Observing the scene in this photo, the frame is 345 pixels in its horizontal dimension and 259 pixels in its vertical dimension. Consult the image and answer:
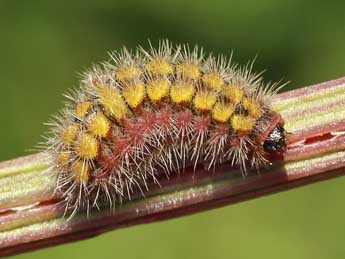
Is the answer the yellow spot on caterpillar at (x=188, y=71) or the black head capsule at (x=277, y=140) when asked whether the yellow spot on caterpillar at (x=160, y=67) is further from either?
the black head capsule at (x=277, y=140)

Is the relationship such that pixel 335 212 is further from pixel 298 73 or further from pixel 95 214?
pixel 95 214

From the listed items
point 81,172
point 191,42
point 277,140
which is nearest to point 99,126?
point 81,172

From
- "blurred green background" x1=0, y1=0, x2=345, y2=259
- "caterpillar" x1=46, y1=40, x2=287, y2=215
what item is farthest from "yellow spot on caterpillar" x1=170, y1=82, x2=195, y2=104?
"blurred green background" x1=0, y1=0, x2=345, y2=259

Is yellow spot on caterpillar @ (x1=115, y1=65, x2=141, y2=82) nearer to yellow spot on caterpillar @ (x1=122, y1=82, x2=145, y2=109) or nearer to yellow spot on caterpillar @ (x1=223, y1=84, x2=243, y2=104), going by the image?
yellow spot on caterpillar @ (x1=122, y1=82, x2=145, y2=109)

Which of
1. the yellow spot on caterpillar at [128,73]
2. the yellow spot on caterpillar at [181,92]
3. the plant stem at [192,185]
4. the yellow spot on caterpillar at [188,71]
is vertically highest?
the yellow spot on caterpillar at [128,73]

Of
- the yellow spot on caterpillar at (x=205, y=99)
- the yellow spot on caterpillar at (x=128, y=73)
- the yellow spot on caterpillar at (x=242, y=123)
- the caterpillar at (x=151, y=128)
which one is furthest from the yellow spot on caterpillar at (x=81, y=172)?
the yellow spot on caterpillar at (x=242, y=123)

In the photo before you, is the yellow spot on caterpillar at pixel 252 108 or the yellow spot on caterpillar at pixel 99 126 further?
the yellow spot on caterpillar at pixel 252 108

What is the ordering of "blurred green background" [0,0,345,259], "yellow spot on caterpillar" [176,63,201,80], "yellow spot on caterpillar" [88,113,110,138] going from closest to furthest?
"yellow spot on caterpillar" [88,113,110,138]
"yellow spot on caterpillar" [176,63,201,80]
"blurred green background" [0,0,345,259]
